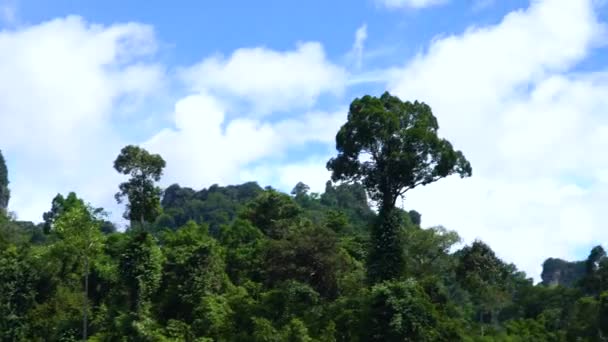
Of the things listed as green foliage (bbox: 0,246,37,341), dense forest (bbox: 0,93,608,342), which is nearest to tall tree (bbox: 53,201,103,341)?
dense forest (bbox: 0,93,608,342)

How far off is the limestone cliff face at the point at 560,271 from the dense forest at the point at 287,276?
56590mm

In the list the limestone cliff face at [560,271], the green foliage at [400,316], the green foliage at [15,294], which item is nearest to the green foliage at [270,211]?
the green foliage at [15,294]

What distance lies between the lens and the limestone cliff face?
9419 centimetres

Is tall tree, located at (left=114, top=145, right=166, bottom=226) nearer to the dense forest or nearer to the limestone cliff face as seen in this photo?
the dense forest

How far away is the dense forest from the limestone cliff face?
56.6m

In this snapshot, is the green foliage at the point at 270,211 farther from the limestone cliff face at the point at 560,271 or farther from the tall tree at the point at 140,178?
the limestone cliff face at the point at 560,271

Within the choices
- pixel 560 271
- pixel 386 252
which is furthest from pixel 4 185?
pixel 560 271

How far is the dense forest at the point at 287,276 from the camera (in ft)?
99.6

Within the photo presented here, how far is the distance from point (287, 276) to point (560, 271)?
73015 millimetres

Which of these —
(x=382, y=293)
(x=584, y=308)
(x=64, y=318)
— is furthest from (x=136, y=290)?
(x=584, y=308)

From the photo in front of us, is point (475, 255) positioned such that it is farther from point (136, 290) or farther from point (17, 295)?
point (17, 295)

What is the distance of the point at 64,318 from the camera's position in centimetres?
3347

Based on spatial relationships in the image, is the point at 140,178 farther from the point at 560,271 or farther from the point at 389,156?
the point at 560,271

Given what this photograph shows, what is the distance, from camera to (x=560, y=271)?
9812 cm
